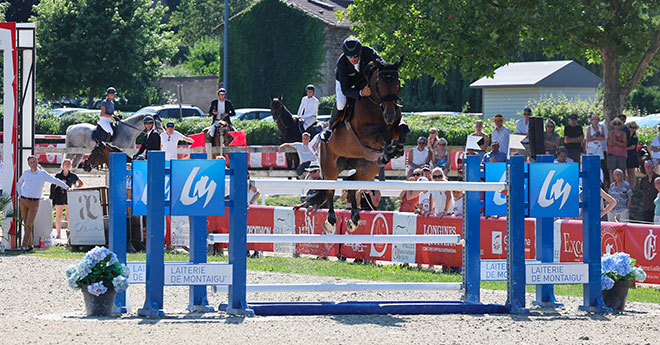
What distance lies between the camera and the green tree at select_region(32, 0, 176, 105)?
42969 millimetres

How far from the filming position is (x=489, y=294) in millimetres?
11523

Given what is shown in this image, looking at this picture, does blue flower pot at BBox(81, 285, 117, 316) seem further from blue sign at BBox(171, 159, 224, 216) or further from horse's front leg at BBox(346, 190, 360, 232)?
horse's front leg at BBox(346, 190, 360, 232)

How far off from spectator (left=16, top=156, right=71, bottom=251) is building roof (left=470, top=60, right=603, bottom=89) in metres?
29.7

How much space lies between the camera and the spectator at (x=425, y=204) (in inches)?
588

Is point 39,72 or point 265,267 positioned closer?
point 265,267

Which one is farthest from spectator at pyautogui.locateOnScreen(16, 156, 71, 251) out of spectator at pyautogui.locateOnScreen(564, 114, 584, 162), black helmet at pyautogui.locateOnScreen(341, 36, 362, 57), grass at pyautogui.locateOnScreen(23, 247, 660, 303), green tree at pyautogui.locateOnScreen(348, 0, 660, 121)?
spectator at pyautogui.locateOnScreen(564, 114, 584, 162)

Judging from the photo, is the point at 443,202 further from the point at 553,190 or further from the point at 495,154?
the point at 553,190

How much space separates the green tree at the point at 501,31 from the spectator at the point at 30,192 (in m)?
8.11

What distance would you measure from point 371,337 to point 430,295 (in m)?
3.79

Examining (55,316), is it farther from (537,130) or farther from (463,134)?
(463,134)

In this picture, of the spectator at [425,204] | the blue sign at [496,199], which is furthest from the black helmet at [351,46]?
the spectator at [425,204]

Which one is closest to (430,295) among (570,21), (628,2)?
(570,21)

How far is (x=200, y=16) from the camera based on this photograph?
265 feet

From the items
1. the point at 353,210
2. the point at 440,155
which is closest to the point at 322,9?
the point at 440,155
